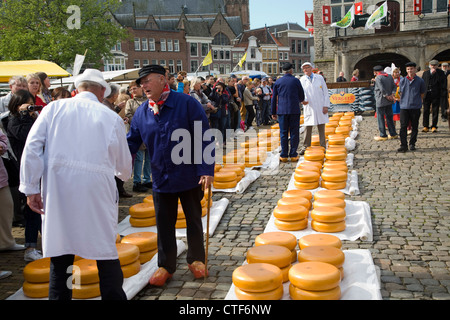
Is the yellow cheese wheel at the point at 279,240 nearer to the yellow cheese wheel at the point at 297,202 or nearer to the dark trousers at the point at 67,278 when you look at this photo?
the yellow cheese wheel at the point at 297,202

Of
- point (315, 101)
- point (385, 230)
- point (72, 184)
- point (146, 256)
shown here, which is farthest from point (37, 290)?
point (315, 101)

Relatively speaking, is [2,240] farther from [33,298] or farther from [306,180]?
[306,180]

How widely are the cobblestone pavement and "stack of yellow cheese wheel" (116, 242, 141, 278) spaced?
23 centimetres

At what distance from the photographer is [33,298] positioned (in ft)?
12.7

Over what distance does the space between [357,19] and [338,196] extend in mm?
24646

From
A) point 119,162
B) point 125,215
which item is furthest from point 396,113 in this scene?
point 119,162

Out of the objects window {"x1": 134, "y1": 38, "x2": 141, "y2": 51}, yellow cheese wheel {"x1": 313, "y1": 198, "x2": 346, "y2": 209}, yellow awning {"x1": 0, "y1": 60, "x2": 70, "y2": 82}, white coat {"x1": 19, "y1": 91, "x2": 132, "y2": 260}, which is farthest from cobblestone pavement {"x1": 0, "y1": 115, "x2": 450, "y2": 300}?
window {"x1": 134, "y1": 38, "x2": 141, "y2": 51}

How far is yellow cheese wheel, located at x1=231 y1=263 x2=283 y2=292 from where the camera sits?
3.41 meters

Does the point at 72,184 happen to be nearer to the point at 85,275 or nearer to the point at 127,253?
the point at 85,275

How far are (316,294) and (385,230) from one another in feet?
7.62

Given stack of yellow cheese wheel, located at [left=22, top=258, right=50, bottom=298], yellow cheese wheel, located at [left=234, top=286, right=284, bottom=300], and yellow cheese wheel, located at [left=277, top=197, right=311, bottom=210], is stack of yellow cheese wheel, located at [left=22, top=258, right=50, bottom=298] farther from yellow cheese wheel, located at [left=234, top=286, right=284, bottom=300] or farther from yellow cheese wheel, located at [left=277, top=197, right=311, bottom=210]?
yellow cheese wheel, located at [left=277, top=197, right=311, bottom=210]

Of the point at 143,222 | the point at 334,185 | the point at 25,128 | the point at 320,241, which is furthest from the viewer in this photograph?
the point at 334,185

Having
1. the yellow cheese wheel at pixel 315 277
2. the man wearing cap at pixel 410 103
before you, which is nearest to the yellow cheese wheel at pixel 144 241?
the yellow cheese wheel at pixel 315 277

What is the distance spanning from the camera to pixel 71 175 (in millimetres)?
2967
